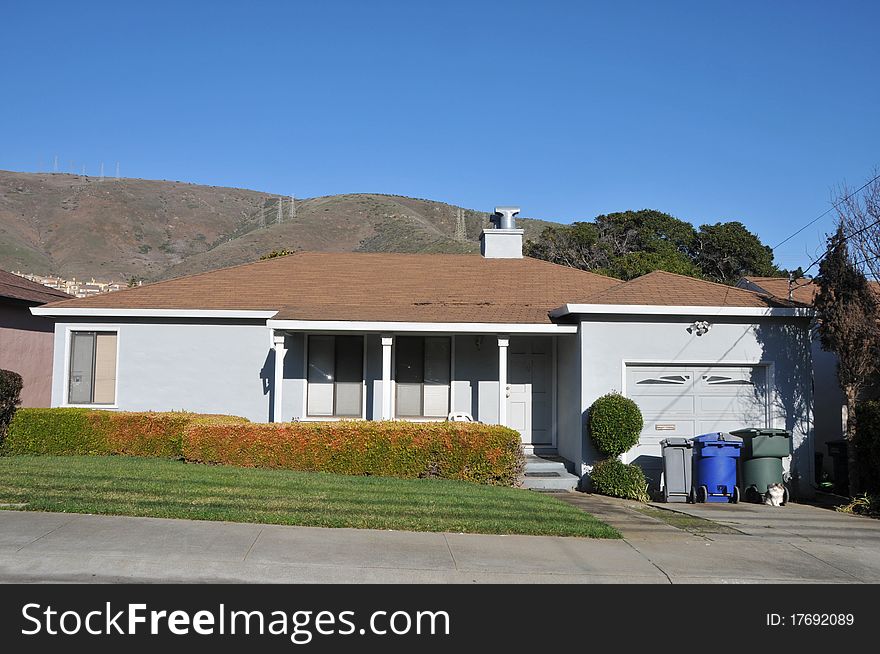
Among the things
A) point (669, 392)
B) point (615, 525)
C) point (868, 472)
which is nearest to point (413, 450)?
point (615, 525)

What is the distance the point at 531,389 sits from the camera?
1587cm

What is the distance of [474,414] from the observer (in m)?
15.7

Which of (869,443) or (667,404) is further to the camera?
(667,404)

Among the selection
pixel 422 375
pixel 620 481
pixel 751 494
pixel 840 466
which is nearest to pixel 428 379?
pixel 422 375

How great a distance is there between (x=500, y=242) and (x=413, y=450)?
352 inches

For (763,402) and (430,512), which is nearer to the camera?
(430,512)

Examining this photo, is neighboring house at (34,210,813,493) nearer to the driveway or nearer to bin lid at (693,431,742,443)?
bin lid at (693,431,742,443)

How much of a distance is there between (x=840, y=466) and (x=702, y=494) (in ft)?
9.97

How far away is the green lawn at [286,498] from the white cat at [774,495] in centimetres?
393

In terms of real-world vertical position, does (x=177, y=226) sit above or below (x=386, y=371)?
above

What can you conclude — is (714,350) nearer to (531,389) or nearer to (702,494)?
(702,494)

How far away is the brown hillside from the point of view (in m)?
69.3

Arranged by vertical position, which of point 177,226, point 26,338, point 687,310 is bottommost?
point 26,338

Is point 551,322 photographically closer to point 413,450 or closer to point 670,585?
point 413,450
